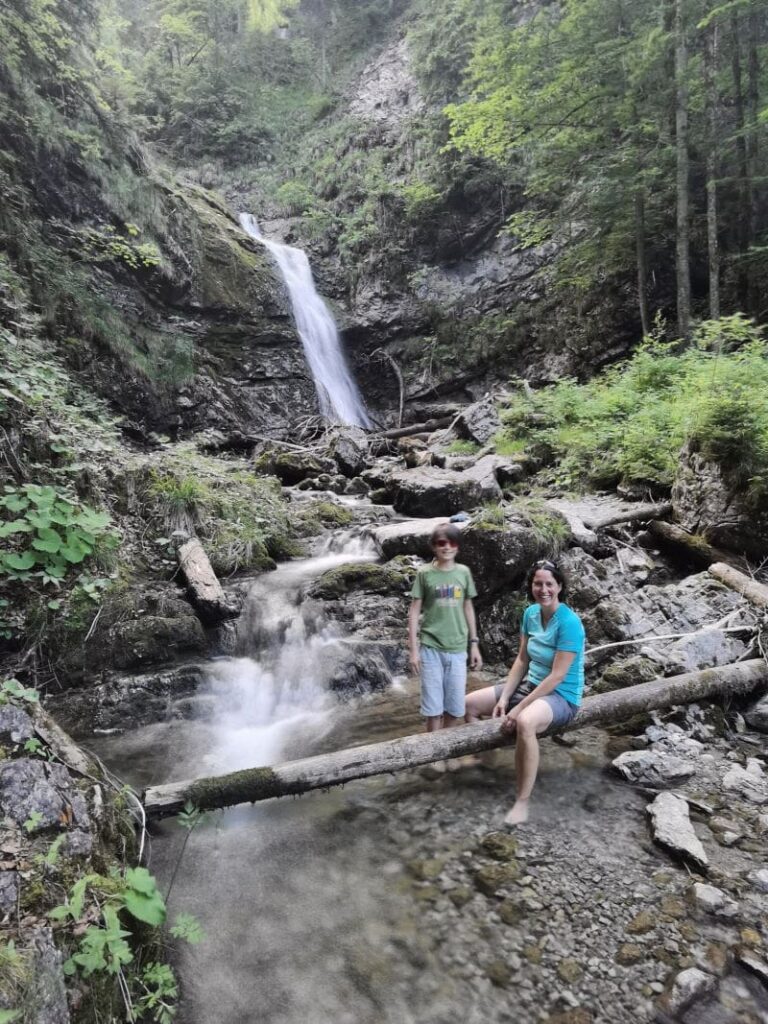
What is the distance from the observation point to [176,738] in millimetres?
4738

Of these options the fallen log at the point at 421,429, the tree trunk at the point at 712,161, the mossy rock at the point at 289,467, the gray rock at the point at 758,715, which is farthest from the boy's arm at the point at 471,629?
the fallen log at the point at 421,429

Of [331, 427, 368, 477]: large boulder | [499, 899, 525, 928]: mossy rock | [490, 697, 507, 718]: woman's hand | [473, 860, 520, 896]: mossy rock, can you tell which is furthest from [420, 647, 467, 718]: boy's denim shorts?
[331, 427, 368, 477]: large boulder

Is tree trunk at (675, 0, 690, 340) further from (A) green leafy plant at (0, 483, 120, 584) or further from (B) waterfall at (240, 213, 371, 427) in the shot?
(A) green leafy plant at (0, 483, 120, 584)

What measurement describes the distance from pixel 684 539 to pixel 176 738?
6.13 meters

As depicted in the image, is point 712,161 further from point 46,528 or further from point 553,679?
point 46,528

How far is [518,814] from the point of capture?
3344 mm

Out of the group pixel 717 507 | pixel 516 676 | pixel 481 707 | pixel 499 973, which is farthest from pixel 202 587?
pixel 717 507

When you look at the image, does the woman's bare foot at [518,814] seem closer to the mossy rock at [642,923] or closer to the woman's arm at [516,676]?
the woman's arm at [516,676]

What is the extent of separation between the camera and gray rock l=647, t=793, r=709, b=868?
2879 millimetres

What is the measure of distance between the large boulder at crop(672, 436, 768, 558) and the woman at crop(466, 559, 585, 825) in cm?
367

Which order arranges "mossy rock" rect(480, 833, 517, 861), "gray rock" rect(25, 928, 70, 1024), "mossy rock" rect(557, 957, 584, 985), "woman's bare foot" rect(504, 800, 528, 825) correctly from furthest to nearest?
"woman's bare foot" rect(504, 800, 528, 825) < "mossy rock" rect(480, 833, 517, 861) < "mossy rock" rect(557, 957, 584, 985) < "gray rock" rect(25, 928, 70, 1024)

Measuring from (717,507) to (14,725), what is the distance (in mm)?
6918

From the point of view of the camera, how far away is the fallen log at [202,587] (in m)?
6.16

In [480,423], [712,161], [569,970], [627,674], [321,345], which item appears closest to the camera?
[569,970]
